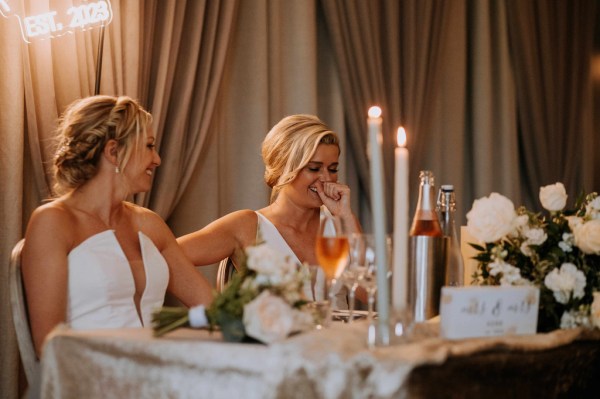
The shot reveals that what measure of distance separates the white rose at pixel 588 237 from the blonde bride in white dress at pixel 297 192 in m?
1.43

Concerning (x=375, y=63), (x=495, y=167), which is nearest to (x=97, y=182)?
(x=375, y=63)

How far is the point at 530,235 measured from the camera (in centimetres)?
184

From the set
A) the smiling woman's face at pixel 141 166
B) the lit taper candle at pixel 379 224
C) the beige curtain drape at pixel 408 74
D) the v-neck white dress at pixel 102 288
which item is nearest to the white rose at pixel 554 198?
the lit taper candle at pixel 379 224

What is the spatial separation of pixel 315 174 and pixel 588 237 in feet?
5.29

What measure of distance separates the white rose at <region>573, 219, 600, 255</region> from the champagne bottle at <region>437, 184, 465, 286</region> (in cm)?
32

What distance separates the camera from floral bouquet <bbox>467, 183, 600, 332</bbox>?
Answer: 5.78ft

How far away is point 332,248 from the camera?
166 centimetres

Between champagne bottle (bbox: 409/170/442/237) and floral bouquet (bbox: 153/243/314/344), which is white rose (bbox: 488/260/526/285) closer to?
champagne bottle (bbox: 409/170/442/237)

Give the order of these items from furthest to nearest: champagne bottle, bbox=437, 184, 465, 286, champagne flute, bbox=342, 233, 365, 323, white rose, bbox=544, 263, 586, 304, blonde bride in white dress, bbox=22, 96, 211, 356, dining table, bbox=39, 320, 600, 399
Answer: blonde bride in white dress, bbox=22, 96, 211, 356, champagne bottle, bbox=437, 184, 465, 286, white rose, bbox=544, 263, 586, 304, champagne flute, bbox=342, 233, 365, 323, dining table, bbox=39, 320, 600, 399

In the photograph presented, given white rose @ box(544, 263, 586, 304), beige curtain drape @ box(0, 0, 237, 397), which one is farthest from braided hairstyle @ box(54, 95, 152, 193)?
white rose @ box(544, 263, 586, 304)

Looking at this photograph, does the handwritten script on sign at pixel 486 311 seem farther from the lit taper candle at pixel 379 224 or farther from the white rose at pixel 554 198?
the white rose at pixel 554 198

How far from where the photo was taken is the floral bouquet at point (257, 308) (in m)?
1.41

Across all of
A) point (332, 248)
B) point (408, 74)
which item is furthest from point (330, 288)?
point (408, 74)

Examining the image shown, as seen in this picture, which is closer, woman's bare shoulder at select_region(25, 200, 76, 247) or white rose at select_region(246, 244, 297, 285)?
white rose at select_region(246, 244, 297, 285)
